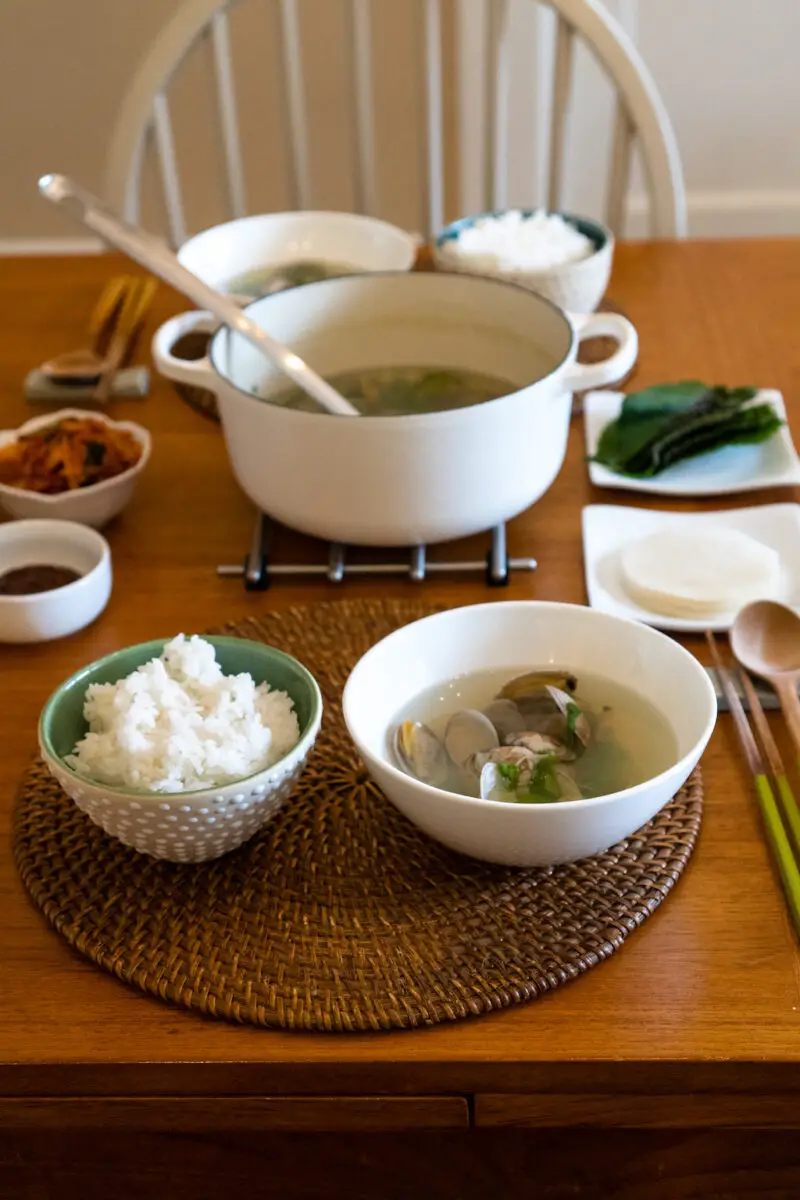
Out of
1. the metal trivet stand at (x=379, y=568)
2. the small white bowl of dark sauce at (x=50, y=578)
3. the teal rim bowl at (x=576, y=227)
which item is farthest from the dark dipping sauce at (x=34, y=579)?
the teal rim bowl at (x=576, y=227)

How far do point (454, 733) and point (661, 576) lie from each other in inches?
9.4

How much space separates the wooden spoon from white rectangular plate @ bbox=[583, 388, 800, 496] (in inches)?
7.6

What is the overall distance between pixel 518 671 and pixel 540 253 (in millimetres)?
541

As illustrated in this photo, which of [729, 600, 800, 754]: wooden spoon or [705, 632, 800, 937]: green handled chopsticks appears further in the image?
[729, 600, 800, 754]: wooden spoon

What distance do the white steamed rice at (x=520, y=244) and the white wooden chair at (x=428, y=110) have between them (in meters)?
0.36

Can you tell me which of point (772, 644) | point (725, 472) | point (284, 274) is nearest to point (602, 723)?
point (772, 644)

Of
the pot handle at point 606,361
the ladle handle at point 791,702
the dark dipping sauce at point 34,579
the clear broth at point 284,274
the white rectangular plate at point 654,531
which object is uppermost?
the pot handle at point 606,361

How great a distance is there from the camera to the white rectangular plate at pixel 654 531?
0.78 metres

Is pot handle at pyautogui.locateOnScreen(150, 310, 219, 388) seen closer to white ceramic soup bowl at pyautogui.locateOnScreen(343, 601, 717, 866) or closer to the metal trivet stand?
the metal trivet stand

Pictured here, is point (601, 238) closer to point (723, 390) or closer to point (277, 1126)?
point (723, 390)

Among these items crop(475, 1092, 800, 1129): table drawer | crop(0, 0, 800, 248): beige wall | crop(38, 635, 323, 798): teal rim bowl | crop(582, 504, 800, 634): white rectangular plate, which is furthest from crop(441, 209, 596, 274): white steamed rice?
crop(0, 0, 800, 248): beige wall

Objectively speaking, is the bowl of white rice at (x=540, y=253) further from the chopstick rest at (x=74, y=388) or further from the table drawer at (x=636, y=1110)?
the table drawer at (x=636, y=1110)

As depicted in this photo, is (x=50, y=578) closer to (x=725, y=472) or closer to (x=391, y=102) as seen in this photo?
(x=725, y=472)

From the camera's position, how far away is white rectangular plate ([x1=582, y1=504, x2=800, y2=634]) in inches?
30.6
